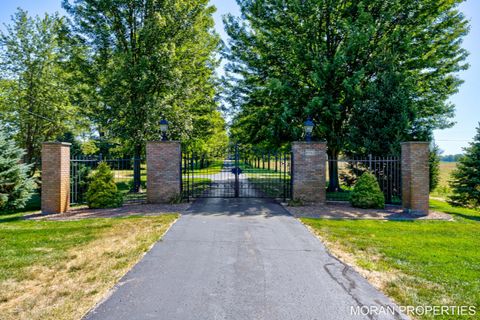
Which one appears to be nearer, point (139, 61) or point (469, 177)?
point (469, 177)

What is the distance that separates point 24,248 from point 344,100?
13257 mm

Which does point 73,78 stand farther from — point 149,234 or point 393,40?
point 393,40

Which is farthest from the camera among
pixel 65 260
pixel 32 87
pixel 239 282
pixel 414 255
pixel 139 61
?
pixel 32 87

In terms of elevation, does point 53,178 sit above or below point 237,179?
above

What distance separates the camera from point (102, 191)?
10812mm

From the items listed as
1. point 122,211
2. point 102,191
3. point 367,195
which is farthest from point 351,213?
point 102,191

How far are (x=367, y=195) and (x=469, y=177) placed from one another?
206 inches

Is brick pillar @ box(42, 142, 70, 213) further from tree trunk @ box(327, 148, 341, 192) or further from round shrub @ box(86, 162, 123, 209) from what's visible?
tree trunk @ box(327, 148, 341, 192)

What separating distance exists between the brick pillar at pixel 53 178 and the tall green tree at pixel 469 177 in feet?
51.7

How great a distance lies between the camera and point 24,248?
5.88 metres

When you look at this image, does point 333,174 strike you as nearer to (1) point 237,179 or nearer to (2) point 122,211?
(1) point 237,179

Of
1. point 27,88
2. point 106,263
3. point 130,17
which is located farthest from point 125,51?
point 106,263

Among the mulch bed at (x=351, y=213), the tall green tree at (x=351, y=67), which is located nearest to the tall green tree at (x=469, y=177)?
the tall green tree at (x=351, y=67)

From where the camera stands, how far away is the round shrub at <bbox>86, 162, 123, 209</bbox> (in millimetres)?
10749
